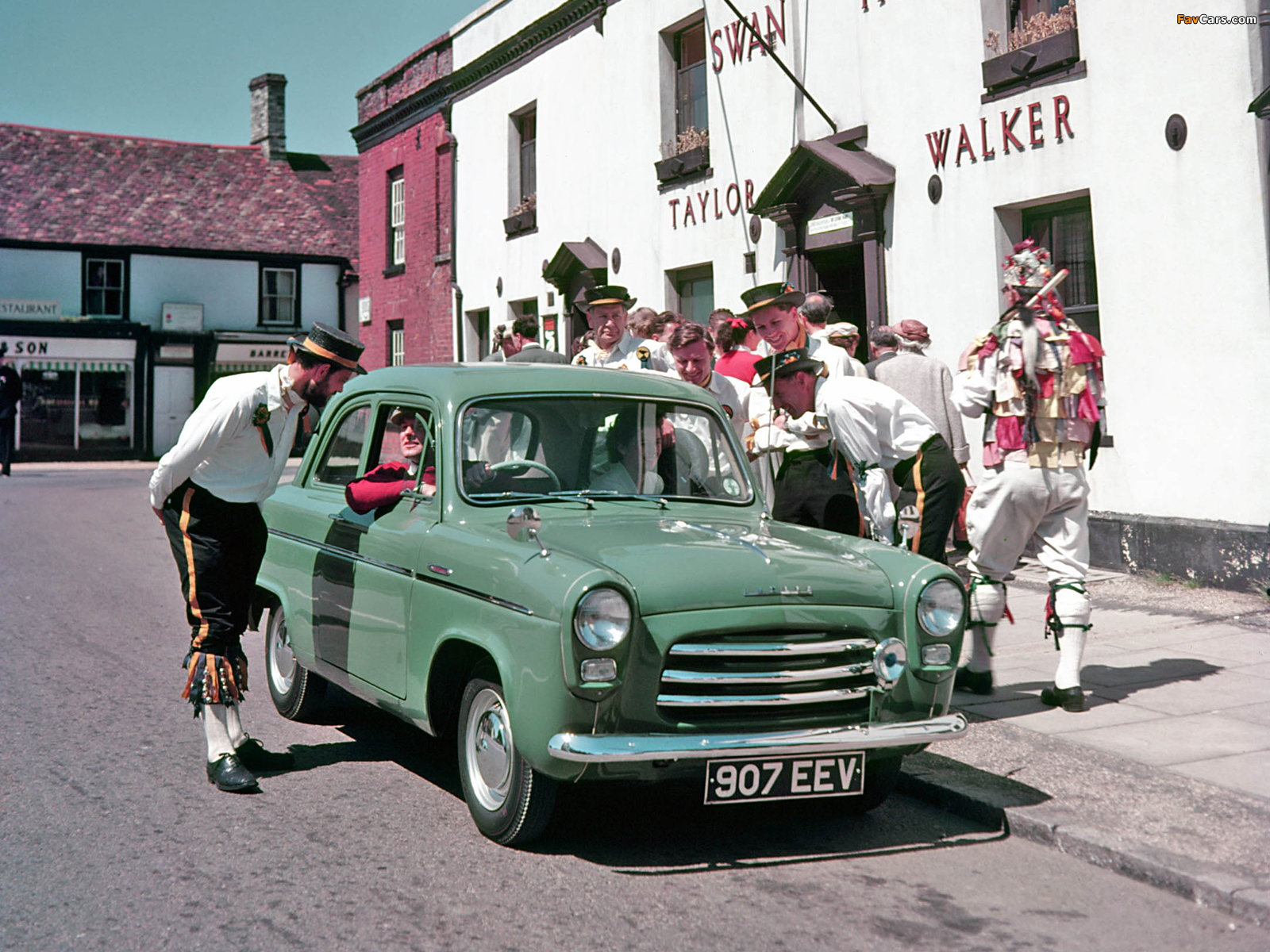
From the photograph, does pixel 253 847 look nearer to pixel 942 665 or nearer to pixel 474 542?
pixel 474 542

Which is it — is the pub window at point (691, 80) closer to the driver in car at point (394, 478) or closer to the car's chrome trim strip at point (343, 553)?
the car's chrome trim strip at point (343, 553)

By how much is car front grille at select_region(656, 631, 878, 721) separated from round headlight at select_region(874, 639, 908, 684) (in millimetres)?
28

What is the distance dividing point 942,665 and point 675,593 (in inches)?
40.8

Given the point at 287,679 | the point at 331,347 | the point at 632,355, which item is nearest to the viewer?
the point at 331,347

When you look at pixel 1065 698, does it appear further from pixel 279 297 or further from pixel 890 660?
pixel 279 297

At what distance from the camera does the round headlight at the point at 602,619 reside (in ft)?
13.2

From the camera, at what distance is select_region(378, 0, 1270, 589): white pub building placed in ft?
30.3

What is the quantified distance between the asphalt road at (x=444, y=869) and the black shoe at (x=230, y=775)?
49 mm

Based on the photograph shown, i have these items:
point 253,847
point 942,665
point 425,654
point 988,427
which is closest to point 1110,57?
point 988,427

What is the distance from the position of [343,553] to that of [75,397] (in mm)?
32069

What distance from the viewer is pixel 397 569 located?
5062mm

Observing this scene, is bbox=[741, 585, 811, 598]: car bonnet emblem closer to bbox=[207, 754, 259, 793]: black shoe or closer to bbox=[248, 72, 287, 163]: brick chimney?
bbox=[207, 754, 259, 793]: black shoe

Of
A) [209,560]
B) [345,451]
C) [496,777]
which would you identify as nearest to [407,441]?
[345,451]

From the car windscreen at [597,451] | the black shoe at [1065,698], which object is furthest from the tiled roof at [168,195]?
the black shoe at [1065,698]
